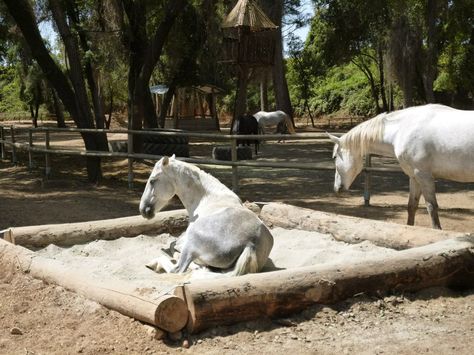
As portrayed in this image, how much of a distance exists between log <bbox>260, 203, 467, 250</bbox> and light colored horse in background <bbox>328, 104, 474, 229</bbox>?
2.50ft

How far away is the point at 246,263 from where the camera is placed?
4.38 meters

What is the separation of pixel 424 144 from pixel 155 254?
2755mm

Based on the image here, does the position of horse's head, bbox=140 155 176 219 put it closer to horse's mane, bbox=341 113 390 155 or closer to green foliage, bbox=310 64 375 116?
horse's mane, bbox=341 113 390 155

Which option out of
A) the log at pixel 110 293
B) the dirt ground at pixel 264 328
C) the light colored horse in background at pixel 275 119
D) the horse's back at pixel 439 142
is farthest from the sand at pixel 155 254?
the light colored horse in background at pixel 275 119

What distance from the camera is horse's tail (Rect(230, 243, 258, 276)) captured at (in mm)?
4359

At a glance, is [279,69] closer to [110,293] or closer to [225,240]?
[225,240]

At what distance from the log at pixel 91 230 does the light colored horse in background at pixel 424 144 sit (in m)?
2.03

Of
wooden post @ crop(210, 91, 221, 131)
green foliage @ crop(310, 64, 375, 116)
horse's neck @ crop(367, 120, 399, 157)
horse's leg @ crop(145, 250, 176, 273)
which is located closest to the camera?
horse's leg @ crop(145, 250, 176, 273)

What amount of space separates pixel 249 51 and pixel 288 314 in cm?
1328

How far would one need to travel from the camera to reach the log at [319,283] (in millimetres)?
3637

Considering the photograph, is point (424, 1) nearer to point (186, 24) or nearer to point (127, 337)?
point (186, 24)

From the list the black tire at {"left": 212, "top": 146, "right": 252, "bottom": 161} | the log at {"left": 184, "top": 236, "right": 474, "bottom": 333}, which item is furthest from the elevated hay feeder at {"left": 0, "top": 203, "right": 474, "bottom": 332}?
the black tire at {"left": 212, "top": 146, "right": 252, "bottom": 161}

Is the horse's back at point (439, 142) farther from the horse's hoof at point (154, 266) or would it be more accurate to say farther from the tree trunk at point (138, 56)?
the tree trunk at point (138, 56)

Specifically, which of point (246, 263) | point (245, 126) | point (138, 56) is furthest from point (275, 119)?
point (246, 263)
